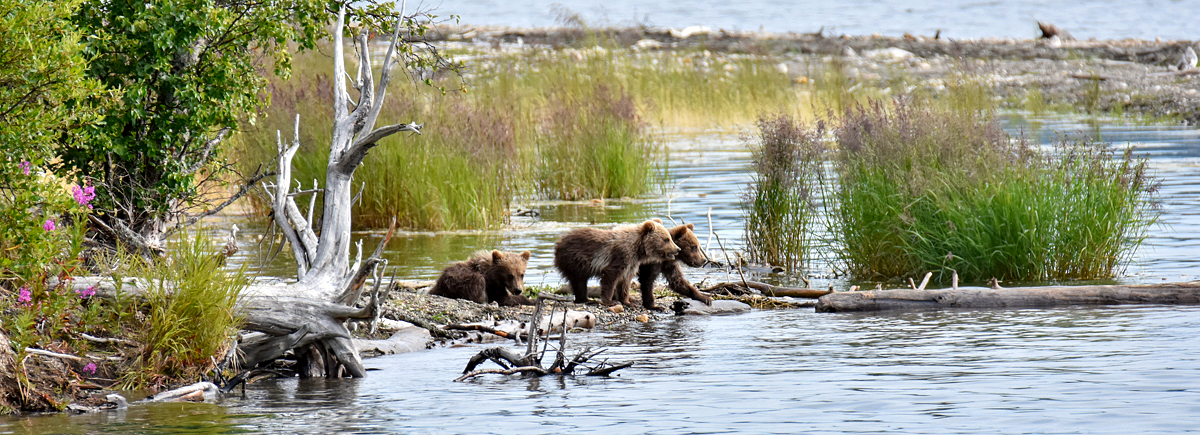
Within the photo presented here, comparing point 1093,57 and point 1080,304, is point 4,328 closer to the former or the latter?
point 1080,304

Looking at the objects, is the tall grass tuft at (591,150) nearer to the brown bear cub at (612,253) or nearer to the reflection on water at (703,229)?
the reflection on water at (703,229)

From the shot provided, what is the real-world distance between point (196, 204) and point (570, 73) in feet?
53.5

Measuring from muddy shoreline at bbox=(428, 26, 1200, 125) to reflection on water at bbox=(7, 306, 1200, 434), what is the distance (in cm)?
1929

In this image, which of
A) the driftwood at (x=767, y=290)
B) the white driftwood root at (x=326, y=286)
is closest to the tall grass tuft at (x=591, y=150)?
the driftwood at (x=767, y=290)

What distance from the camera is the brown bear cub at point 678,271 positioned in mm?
12508

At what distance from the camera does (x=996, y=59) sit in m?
44.6

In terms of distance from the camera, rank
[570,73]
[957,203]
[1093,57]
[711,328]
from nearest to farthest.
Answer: [711,328], [957,203], [570,73], [1093,57]

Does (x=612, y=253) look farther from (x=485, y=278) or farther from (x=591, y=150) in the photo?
(x=591, y=150)

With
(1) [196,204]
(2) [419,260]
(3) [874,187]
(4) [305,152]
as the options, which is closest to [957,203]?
(3) [874,187]

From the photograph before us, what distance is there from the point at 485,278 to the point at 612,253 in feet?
3.73

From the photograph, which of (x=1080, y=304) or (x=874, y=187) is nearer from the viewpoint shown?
(x=1080, y=304)

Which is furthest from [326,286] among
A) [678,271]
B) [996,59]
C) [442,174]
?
[996,59]

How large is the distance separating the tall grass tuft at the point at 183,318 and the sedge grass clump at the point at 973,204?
22.6 feet

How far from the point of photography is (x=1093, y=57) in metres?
44.6
